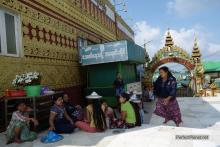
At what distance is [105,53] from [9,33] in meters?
4.91

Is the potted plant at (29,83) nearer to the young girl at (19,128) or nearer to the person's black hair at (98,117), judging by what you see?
the young girl at (19,128)

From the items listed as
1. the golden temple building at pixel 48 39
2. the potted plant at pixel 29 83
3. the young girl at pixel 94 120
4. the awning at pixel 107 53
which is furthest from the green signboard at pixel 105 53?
the potted plant at pixel 29 83

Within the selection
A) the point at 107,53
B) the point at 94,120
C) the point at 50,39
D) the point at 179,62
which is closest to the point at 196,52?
the point at 179,62

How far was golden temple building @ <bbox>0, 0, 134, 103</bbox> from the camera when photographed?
813 centimetres

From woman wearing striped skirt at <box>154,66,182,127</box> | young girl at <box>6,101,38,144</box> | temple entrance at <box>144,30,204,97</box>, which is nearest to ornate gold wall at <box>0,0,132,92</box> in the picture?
young girl at <box>6,101,38,144</box>

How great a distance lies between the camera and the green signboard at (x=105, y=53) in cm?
1210

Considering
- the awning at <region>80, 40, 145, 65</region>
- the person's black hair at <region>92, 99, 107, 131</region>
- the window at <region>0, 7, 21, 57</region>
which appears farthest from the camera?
the awning at <region>80, 40, 145, 65</region>

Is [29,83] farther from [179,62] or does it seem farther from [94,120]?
[179,62]

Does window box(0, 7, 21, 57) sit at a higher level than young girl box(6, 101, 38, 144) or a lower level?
higher

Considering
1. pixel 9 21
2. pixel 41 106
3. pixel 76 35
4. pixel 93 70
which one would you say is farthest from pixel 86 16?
pixel 41 106

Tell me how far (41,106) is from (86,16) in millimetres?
8544

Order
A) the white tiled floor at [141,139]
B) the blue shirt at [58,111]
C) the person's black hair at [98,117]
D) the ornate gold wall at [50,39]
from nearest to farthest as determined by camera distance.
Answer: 1. the white tiled floor at [141,139]
2. the person's black hair at [98,117]
3. the blue shirt at [58,111]
4. the ornate gold wall at [50,39]

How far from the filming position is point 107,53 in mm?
12320

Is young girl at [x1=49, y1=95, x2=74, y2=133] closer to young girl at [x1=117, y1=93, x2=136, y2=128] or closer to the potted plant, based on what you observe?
the potted plant
